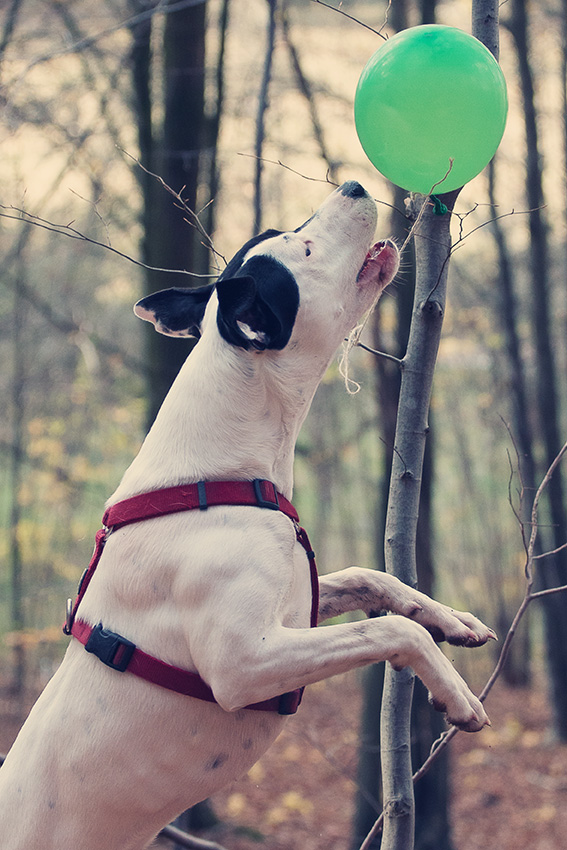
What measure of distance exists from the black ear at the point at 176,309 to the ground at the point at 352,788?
4302 mm

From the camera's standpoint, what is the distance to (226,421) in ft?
6.75

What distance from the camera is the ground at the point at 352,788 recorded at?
7.01m

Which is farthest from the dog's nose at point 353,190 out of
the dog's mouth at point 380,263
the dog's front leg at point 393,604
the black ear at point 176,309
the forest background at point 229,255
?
the forest background at point 229,255

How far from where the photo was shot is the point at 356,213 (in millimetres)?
2295

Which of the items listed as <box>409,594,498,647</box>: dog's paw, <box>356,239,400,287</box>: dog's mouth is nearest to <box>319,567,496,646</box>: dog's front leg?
<box>409,594,498,647</box>: dog's paw

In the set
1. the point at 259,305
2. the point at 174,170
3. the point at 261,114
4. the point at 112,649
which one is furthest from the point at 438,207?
the point at 174,170

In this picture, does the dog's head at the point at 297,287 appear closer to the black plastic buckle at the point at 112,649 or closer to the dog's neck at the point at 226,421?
the dog's neck at the point at 226,421

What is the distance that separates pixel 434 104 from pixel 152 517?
45.8 inches

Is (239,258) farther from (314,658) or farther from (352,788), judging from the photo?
(352,788)

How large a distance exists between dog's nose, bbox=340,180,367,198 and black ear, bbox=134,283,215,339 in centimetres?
46

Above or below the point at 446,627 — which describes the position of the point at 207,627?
above

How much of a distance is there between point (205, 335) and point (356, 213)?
1.78ft

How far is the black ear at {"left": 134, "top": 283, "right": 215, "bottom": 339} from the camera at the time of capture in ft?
7.72

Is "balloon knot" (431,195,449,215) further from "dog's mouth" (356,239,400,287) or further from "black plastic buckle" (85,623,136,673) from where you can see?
"black plastic buckle" (85,623,136,673)
